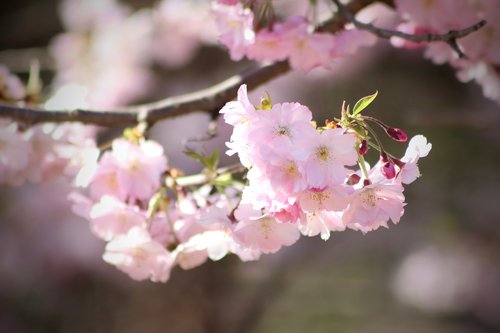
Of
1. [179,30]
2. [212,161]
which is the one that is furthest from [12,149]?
[179,30]

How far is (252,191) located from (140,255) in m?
0.25

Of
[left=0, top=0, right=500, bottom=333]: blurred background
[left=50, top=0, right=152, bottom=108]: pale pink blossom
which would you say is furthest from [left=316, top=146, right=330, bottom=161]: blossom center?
[left=50, top=0, right=152, bottom=108]: pale pink blossom

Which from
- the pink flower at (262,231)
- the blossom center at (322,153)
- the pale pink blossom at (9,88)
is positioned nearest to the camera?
the blossom center at (322,153)

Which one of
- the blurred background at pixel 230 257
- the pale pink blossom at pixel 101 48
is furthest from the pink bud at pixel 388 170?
the pale pink blossom at pixel 101 48

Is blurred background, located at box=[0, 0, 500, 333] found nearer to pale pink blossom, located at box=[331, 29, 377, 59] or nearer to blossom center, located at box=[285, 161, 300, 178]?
pale pink blossom, located at box=[331, 29, 377, 59]

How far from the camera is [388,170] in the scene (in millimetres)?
753

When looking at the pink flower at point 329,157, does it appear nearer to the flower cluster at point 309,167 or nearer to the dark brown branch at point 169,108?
the flower cluster at point 309,167

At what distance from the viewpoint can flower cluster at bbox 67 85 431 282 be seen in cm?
73

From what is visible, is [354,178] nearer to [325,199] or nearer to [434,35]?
[325,199]

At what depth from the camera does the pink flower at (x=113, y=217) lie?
3.17 feet

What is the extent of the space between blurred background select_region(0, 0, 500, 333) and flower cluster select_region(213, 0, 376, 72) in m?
1.21

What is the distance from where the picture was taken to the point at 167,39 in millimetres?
2680

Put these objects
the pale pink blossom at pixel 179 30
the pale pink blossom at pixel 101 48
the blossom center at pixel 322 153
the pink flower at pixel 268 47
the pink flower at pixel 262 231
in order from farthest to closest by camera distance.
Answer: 1. the pale pink blossom at pixel 101 48
2. the pale pink blossom at pixel 179 30
3. the pink flower at pixel 268 47
4. the pink flower at pixel 262 231
5. the blossom center at pixel 322 153

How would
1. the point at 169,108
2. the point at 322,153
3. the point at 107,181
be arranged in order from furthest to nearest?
the point at 169,108 → the point at 107,181 → the point at 322,153
